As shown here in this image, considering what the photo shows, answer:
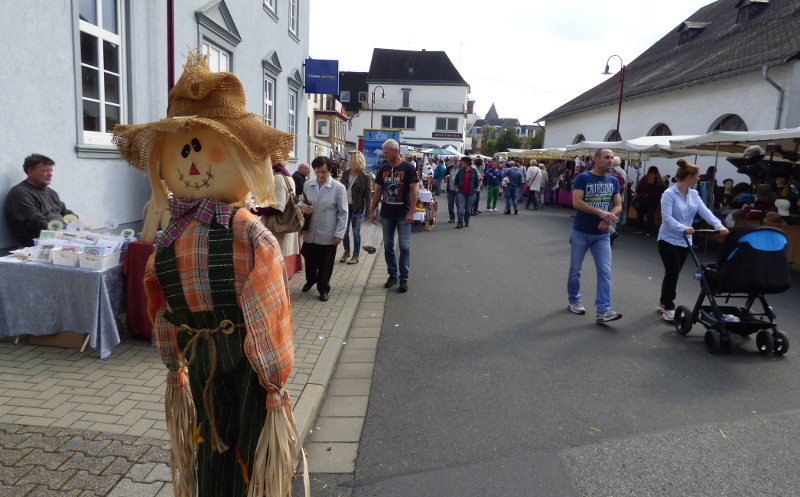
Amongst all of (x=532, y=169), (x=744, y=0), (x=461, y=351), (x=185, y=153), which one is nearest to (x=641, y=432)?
(x=461, y=351)

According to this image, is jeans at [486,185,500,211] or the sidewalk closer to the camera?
the sidewalk

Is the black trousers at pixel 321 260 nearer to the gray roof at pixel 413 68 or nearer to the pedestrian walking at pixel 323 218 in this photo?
the pedestrian walking at pixel 323 218

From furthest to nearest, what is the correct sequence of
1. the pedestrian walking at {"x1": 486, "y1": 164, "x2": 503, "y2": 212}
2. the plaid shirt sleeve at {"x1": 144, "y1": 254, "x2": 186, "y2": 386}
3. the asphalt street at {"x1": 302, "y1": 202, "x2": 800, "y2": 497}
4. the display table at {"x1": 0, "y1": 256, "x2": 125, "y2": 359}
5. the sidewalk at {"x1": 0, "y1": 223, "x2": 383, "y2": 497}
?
the pedestrian walking at {"x1": 486, "y1": 164, "x2": 503, "y2": 212} < the display table at {"x1": 0, "y1": 256, "x2": 125, "y2": 359} < the asphalt street at {"x1": 302, "y1": 202, "x2": 800, "y2": 497} < the sidewalk at {"x1": 0, "y1": 223, "x2": 383, "y2": 497} < the plaid shirt sleeve at {"x1": 144, "y1": 254, "x2": 186, "y2": 386}

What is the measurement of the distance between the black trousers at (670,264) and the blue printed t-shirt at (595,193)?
75cm

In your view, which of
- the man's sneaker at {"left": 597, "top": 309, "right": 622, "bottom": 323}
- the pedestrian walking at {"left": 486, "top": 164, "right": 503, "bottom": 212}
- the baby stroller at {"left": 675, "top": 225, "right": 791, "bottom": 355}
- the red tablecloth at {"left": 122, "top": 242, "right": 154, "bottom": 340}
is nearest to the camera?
the red tablecloth at {"left": 122, "top": 242, "right": 154, "bottom": 340}

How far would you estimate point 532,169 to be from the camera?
71.3ft

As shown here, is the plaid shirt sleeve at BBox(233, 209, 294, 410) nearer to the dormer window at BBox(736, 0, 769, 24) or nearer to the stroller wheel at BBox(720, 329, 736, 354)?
the stroller wheel at BBox(720, 329, 736, 354)

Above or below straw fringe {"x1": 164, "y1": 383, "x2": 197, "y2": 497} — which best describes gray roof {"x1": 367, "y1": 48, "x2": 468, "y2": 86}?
above

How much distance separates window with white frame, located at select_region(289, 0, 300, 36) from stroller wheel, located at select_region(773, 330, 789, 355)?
14126mm

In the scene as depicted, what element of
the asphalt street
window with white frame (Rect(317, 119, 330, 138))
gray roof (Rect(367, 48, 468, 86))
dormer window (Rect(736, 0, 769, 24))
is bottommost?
the asphalt street

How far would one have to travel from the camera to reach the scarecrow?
7.07ft

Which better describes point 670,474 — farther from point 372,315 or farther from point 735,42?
point 735,42

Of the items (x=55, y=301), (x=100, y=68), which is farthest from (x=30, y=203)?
(x=100, y=68)

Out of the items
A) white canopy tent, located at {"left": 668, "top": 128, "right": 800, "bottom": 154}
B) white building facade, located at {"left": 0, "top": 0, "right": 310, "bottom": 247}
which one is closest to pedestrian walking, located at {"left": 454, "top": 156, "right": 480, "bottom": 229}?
white canopy tent, located at {"left": 668, "top": 128, "right": 800, "bottom": 154}
